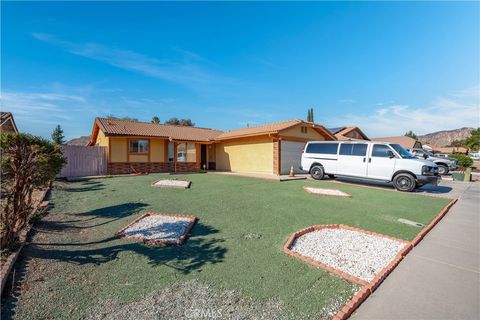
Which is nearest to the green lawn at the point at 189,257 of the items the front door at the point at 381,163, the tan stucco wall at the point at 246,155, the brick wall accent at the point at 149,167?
the front door at the point at 381,163

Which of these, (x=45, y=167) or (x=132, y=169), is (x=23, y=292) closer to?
(x=45, y=167)

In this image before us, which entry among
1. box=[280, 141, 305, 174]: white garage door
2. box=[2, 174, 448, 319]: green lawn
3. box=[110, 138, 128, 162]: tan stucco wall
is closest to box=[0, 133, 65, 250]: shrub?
box=[2, 174, 448, 319]: green lawn

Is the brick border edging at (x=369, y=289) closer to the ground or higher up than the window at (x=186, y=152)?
closer to the ground

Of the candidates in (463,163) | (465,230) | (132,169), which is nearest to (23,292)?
(465,230)

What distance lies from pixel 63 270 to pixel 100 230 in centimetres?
168

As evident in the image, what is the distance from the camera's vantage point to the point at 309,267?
3.53 m

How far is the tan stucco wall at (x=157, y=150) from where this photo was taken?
58.9 feet

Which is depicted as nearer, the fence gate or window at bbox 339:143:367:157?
window at bbox 339:143:367:157

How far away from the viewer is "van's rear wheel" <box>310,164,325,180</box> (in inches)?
537

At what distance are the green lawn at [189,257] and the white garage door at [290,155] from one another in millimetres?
8967

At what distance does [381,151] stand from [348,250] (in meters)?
8.76

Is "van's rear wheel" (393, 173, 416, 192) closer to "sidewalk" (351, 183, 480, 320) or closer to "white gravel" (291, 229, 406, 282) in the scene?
"sidewalk" (351, 183, 480, 320)

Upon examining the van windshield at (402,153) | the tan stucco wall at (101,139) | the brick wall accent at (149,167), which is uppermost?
the tan stucco wall at (101,139)

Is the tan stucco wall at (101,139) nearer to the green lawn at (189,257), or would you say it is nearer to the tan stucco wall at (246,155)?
the tan stucco wall at (246,155)
